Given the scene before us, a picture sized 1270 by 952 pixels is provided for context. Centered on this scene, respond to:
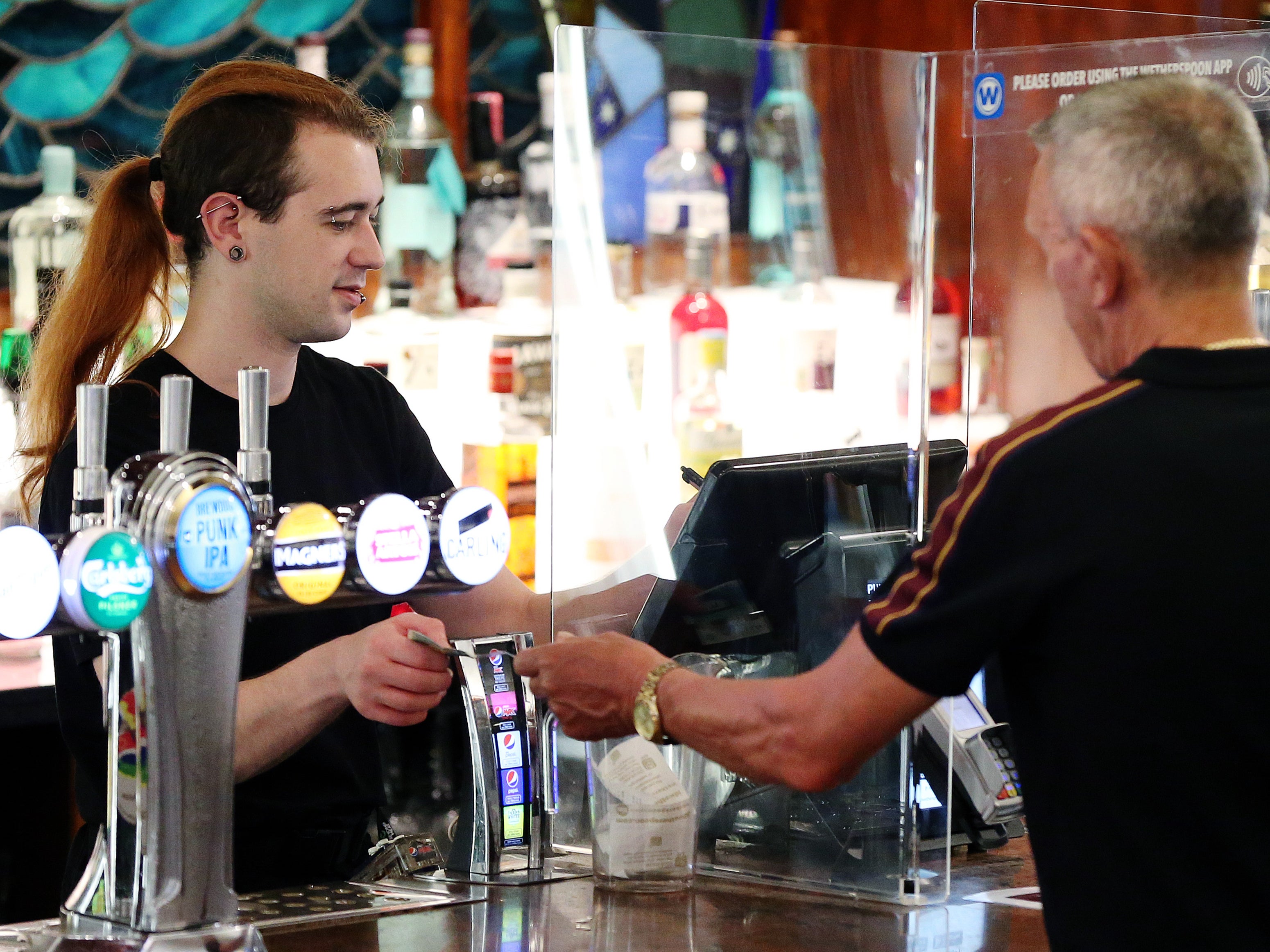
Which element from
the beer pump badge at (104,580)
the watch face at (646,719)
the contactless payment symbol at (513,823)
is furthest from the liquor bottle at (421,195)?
the beer pump badge at (104,580)

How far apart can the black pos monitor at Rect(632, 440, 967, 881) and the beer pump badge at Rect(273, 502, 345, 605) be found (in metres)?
0.48

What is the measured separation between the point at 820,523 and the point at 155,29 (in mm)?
1945

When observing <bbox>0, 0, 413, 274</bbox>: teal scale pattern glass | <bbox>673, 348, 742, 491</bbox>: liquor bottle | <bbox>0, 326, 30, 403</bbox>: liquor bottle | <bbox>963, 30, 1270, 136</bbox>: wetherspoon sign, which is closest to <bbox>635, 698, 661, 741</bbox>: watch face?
<bbox>673, 348, 742, 491</bbox>: liquor bottle

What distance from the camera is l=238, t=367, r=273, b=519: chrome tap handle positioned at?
3.98 ft

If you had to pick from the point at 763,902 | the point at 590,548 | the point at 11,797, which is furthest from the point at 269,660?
the point at 11,797

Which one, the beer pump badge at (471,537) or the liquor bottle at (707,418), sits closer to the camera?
the beer pump badge at (471,537)

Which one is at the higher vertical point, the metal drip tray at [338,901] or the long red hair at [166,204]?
the long red hair at [166,204]

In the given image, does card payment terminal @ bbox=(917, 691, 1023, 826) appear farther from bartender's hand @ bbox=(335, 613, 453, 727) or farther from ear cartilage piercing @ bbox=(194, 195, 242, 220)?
ear cartilage piercing @ bbox=(194, 195, 242, 220)

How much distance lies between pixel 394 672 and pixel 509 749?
162mm

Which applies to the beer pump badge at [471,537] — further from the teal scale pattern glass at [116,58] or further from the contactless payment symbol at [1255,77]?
the teal scale pattern glass at [116,58]

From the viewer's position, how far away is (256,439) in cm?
123

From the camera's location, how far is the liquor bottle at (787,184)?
5.31 ft

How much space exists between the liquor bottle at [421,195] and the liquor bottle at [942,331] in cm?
148

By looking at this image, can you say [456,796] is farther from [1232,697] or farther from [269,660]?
[1232,697]
